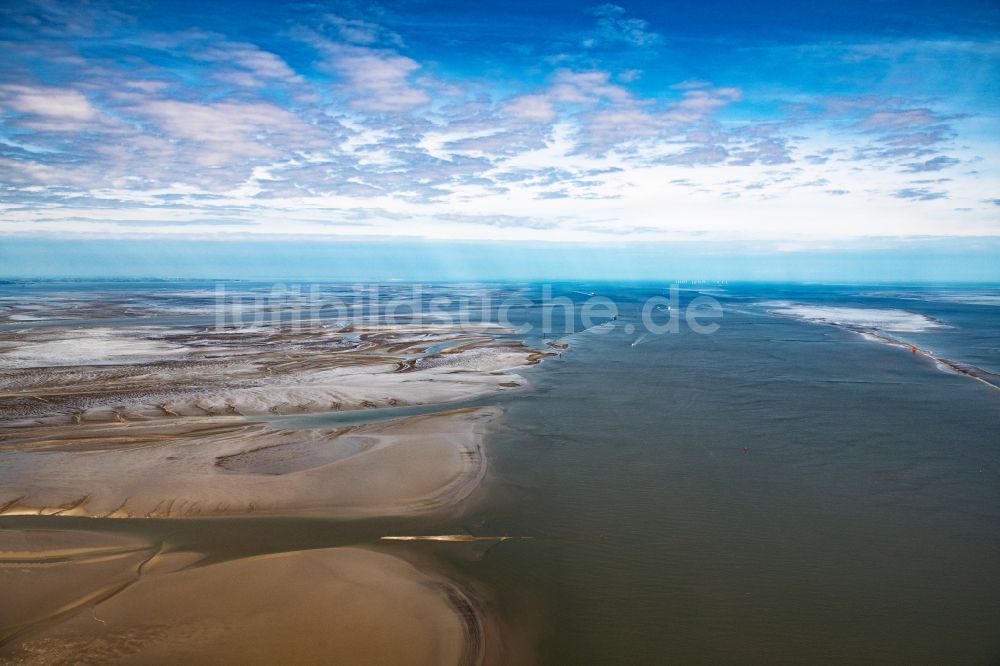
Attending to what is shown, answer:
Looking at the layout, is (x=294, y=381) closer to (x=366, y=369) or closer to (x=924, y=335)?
(x=366, y=369)

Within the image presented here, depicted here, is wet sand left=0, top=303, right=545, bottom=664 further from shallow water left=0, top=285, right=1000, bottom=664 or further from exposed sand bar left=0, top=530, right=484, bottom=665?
shallow water left=0, top=285, right=1000, bottom=664

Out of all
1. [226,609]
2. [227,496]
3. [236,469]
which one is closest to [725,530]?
[226,609]

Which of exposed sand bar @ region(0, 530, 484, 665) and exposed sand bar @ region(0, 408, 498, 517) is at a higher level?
exposed sand bar @ region(0, 408, 498, 517)

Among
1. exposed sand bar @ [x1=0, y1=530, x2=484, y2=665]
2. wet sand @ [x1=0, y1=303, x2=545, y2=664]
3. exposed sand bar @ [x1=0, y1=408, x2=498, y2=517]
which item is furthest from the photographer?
exposed sand bar @ [x1=0, y1=408, x2=498, y2=517]

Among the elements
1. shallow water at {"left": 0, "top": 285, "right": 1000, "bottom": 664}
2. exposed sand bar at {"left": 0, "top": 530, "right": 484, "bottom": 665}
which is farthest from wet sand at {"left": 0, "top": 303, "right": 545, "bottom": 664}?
shallow water at {"left": 0, "top": 285, "right": 1000, "bottom": 664}

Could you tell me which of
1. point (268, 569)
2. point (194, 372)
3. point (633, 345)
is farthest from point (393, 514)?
point (633, 345)

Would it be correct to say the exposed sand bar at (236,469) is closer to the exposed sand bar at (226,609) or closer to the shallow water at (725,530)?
the shallow water at (725,530)
